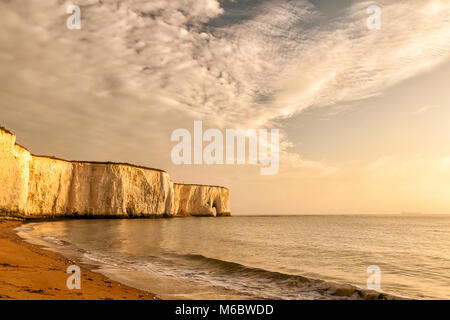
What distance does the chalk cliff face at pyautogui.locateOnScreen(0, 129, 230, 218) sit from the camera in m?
25.9

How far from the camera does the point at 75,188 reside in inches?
1682

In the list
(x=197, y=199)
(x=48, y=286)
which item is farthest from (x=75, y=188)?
(x=48, y=286)

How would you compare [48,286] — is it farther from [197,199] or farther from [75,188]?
[197,199]

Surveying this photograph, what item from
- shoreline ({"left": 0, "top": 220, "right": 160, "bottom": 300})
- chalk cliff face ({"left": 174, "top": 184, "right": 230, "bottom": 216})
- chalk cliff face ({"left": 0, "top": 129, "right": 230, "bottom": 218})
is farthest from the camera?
chalk cliff face ({"left": 174, "top": 184, "right": 230, "bottom": 216})

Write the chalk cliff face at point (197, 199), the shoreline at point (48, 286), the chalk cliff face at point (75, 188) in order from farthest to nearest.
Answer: the chalk cliff face at point (197, 199) → the chalk cliff face at point (75, 188) → the shoreline at point (48, 286)

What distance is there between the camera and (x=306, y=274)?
8.60m

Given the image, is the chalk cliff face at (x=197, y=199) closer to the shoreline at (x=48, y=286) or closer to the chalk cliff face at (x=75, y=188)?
the chalk cliff face at (x=75, y=188)

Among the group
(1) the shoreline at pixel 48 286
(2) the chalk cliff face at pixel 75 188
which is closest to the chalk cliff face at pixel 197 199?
(2) the chalk cliff face at pixel 75 188

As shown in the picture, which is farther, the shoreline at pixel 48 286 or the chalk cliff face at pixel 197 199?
the chalk cliff face at pixel 197 199

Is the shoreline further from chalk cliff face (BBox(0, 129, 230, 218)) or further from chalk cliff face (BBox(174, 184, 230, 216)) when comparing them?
chalk cliff face (BBox(174, 184, 230, 216))

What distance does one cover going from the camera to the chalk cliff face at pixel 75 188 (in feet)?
85.0

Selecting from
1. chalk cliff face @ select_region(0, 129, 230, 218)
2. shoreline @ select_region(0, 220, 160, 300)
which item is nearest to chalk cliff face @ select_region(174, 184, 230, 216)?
chalk cliff face @ select_region(0, 129, 230, 218)

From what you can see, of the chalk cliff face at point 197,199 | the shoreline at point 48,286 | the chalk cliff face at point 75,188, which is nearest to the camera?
the shoreline at point 48,286
